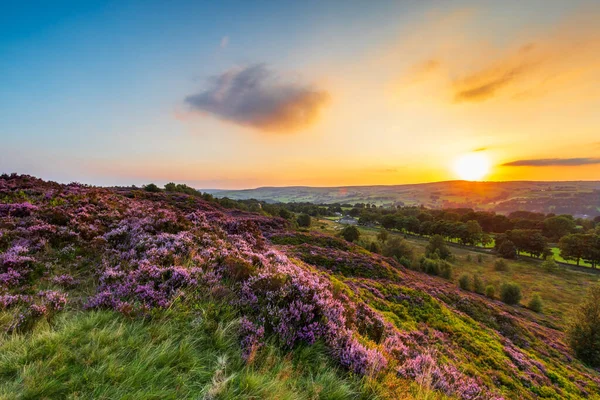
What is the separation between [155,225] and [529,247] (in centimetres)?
11000

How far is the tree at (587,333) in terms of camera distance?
1900 centimetres

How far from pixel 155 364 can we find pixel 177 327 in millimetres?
951

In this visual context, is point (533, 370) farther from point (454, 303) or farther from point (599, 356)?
point (599, 356)

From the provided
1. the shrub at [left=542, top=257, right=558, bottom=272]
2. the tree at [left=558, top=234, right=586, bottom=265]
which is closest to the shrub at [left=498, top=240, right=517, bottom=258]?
the shrub at [left=542, top=257, right=558, bottom=272]

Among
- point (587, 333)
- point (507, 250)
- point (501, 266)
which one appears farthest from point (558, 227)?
point (587, 333)

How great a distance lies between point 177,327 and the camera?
416 cm

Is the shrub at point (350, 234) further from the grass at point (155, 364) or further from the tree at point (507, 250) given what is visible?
the tree at point (507, 250)

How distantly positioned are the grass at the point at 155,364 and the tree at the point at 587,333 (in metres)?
29.2

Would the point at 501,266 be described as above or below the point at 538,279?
above

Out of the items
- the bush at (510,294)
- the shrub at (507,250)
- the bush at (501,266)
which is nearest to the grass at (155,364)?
the bush at (510,294)

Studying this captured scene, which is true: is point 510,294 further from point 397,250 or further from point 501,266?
point 501,266

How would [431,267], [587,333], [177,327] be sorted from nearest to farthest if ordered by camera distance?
[177,327], [587,333], [431,267]

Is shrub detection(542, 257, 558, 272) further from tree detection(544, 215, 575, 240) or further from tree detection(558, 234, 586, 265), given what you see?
tree detection(544, 215, 575, 240)

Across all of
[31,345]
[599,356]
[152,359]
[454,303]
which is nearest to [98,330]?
[31,345]
